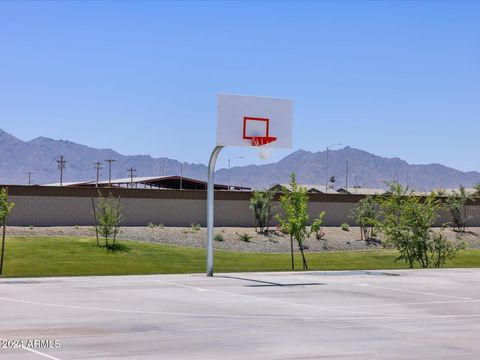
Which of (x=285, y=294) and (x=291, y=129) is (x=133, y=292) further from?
(x=291, y=129)

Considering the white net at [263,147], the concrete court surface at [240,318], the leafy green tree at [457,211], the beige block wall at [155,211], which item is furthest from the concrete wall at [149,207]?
the white net at [263,147]

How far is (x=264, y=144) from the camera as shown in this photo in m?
31.4

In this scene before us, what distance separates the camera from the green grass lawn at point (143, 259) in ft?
188

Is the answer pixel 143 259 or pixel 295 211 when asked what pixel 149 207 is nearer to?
pixel 143 259

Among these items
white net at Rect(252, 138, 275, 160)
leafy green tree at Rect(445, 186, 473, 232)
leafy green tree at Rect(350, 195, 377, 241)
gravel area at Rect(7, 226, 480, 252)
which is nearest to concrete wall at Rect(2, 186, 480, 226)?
leafy green tree at Rect(350, 195, 377, 241)

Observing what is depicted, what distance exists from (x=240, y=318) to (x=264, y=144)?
1333 centimetres

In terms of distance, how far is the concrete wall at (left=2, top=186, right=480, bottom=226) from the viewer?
8006 centimetres

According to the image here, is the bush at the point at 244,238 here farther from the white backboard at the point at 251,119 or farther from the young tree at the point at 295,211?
the white backboard at the point at 251,119

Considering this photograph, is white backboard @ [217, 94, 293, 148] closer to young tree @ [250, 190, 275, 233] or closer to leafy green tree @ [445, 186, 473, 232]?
young tree @ [250, 190, 275, 233]

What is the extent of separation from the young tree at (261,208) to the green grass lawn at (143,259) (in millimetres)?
13773

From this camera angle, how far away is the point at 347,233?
92.4m

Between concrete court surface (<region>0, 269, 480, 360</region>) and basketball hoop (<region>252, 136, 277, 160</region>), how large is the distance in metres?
5.00

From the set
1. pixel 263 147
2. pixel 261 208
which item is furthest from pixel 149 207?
pixel 263 147

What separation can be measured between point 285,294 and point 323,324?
7.15 metres
